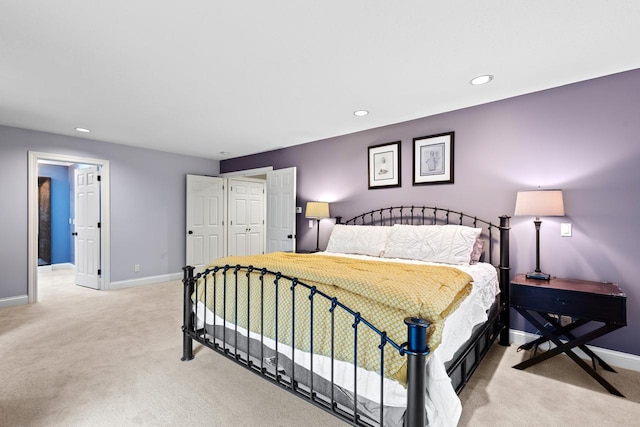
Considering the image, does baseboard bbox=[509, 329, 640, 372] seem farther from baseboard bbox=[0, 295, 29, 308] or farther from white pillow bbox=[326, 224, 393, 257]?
baseboard bbox=[0, 295, 29, 308]

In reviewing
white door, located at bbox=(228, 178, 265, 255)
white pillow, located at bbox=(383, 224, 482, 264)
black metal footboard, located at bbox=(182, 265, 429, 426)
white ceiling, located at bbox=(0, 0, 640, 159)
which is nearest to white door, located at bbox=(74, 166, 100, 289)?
white ceiling, located at bbox=(0, 0, 640, 159)

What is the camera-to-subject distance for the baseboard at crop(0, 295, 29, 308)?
396 cm

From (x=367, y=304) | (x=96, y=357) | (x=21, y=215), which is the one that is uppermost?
(x=21, y=215)

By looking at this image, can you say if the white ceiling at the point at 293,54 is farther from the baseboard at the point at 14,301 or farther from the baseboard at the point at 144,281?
the baseboard at the point at 144,281

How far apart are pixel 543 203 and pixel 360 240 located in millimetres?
1775

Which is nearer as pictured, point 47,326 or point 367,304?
point 367,304

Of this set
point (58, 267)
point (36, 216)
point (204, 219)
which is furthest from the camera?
point (58, 267)

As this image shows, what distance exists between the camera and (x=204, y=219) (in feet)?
19.6

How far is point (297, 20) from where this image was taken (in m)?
1.82

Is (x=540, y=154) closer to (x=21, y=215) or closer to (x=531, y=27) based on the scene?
(x=531, y=27)

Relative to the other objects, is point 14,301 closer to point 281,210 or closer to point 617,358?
point 281,210

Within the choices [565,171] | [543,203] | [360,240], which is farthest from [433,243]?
[565,171]

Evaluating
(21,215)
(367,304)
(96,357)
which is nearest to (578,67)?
(367,304)

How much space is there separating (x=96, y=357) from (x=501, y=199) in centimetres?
401
